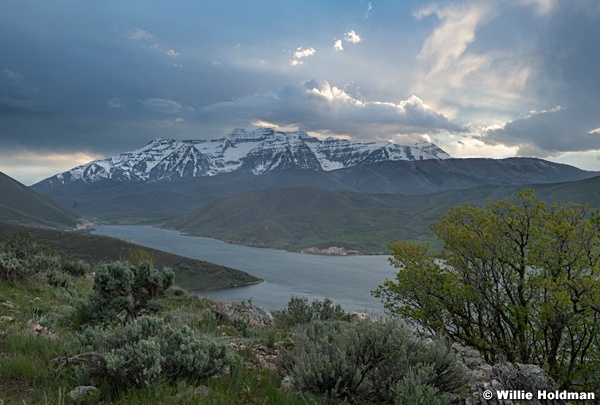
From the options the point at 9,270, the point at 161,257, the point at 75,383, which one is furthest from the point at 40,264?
the point at 161,257

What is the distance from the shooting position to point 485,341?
559 inches

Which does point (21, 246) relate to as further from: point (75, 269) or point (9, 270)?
point (9, 270)

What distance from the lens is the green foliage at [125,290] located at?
10883 millimetres

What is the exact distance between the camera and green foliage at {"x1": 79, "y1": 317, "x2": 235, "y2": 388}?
523 centimetres

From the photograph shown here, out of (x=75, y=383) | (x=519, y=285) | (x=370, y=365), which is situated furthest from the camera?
(x=519, y=285)

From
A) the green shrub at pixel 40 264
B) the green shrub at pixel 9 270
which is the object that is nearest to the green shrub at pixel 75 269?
the green shrub at pixel 40 264

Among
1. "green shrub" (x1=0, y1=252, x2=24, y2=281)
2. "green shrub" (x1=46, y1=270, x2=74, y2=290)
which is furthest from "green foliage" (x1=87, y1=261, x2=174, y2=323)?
"green shrub" (x1=46, y1=270, x2=74, y2=290)

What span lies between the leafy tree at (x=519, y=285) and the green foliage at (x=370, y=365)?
769 cm

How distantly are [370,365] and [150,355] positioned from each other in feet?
10.1

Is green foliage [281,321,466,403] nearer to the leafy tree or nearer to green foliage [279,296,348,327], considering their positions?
the leafy tree

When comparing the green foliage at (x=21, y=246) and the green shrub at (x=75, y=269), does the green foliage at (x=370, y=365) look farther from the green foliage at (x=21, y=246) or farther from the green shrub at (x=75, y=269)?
the green shrub at (x=75, y=269)

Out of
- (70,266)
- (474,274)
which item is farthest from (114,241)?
(474,274)

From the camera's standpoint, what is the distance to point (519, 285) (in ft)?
48.5

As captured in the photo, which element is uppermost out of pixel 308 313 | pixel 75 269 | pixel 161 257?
pixel 75 269
